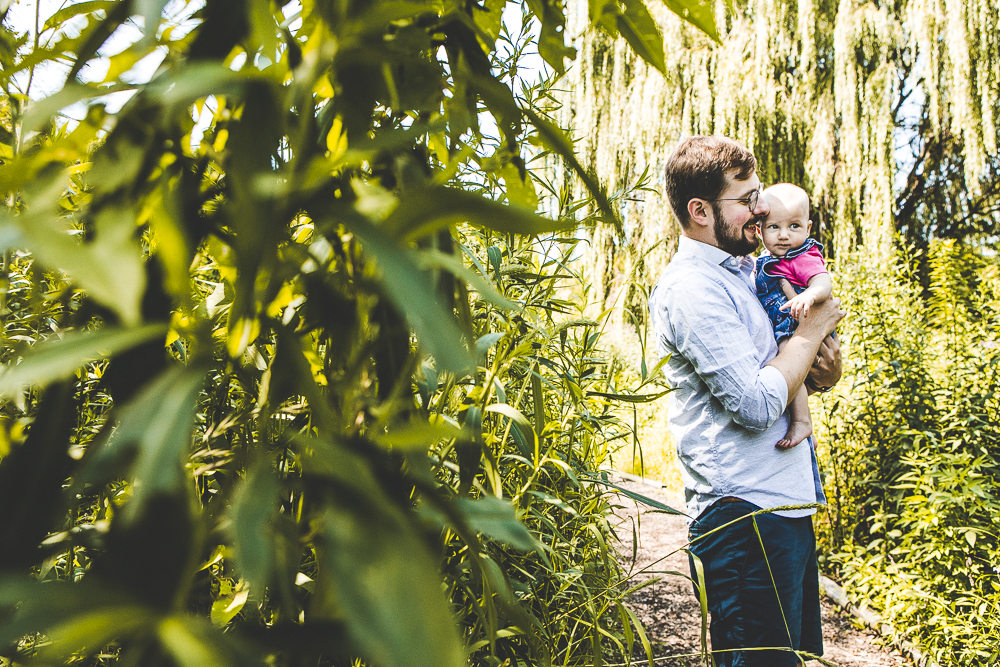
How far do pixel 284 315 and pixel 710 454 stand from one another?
1325mm

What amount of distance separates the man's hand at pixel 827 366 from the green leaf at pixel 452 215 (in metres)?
1.92

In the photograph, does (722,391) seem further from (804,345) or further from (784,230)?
(784,230)

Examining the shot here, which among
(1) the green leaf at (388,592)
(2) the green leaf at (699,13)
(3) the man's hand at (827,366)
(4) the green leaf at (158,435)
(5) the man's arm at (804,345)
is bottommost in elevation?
(3) the man's hand at (827,366)

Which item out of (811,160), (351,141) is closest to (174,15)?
(351,141)

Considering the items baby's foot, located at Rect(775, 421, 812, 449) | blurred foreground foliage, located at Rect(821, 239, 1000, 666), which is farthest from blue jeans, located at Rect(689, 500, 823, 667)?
blurred foreground foliage, located at Rect(821, 239, 1000, 666)

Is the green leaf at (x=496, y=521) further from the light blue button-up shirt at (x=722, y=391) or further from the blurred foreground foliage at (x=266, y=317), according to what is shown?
the light blue button-up shirt at (x=722, y=391)

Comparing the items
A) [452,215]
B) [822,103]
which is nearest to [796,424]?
[452,215]

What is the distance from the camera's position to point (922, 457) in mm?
3012

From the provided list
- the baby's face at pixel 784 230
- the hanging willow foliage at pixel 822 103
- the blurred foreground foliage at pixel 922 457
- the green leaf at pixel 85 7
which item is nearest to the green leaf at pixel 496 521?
the green leaf at pixel 85 7

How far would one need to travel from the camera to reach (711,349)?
4.69 ft

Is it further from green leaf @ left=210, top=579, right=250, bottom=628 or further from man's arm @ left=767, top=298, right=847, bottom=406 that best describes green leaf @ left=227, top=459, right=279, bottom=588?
man's arm @ left=767, top=298, right=847, bottom=406

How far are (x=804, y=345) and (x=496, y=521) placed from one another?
156cm

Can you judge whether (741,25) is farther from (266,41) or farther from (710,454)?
(266,41)

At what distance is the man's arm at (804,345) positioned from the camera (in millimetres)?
1532
